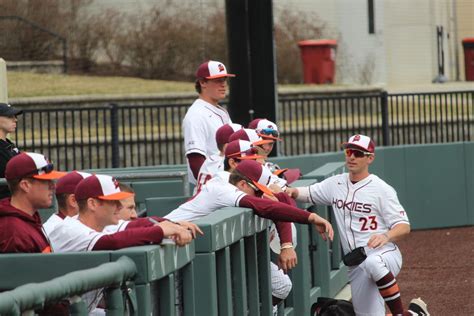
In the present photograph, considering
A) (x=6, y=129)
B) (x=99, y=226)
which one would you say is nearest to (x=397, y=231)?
(x=6, y=129)

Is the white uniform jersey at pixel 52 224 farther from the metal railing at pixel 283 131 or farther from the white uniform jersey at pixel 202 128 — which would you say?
the metal railing at pixel 283 131

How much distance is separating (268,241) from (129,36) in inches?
712

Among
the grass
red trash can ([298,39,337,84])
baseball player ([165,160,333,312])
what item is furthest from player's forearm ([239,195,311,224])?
red trash can ([298,39,337,84])

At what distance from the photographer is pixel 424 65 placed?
101 ft

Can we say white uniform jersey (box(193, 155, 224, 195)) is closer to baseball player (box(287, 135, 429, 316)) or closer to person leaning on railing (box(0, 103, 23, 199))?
baseball player (box(287, 135, 429, 316))

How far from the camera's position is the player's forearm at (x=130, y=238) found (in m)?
5.73

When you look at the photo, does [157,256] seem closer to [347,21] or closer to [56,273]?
[56,273]

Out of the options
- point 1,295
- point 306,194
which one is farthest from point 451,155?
point 1,295

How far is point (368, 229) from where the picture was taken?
9461 millimetres

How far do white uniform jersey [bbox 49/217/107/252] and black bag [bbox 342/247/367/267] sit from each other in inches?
139

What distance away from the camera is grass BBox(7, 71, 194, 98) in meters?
21.7

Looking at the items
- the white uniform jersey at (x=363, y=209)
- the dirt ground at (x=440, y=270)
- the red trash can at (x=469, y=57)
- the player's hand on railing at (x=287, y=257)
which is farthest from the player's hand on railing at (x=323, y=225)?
the red trash can at (x=469, y=57)

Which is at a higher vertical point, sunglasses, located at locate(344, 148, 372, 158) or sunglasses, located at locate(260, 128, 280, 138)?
sunglasses, located at locate(260, 128, 280, 138)

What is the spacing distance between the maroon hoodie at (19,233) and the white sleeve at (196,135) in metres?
3.53
